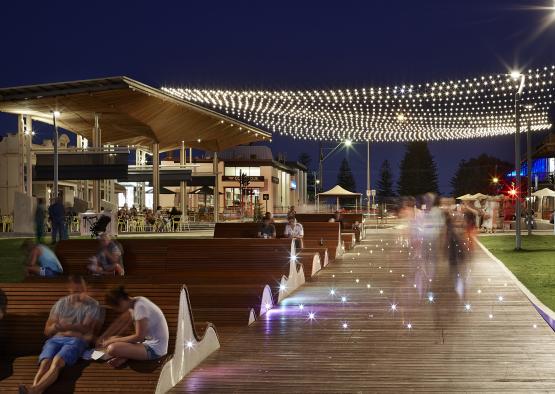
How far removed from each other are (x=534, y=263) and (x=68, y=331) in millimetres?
16243

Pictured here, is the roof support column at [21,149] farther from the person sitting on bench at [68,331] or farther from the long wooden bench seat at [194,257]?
the person sitting on bench at [68,331]

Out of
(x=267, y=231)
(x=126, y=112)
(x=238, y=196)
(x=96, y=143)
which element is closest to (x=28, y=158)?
(x=96, y=143)

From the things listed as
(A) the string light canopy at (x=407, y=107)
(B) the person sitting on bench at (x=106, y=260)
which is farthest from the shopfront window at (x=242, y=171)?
(B) the person sitting on bench at (x=106, y=260)

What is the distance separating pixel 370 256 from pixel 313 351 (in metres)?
15.4

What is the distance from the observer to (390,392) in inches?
281

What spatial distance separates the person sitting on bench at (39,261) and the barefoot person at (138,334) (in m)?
5.30

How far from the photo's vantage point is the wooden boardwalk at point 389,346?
24.8ft

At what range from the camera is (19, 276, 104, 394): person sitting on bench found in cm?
686

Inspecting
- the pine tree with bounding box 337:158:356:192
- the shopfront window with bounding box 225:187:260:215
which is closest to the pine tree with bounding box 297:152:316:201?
the pine tree with bounding box 337:158:356:192

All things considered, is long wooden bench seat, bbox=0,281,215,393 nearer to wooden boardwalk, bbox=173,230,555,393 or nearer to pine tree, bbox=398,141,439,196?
wooden boardwalk, bbox=173,230,555,393

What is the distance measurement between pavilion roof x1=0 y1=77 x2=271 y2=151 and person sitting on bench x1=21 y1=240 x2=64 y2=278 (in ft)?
96.5

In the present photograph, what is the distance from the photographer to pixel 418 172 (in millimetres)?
148250

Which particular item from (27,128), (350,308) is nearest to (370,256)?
(350,308)

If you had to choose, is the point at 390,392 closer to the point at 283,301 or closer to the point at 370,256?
the point at 283,301
